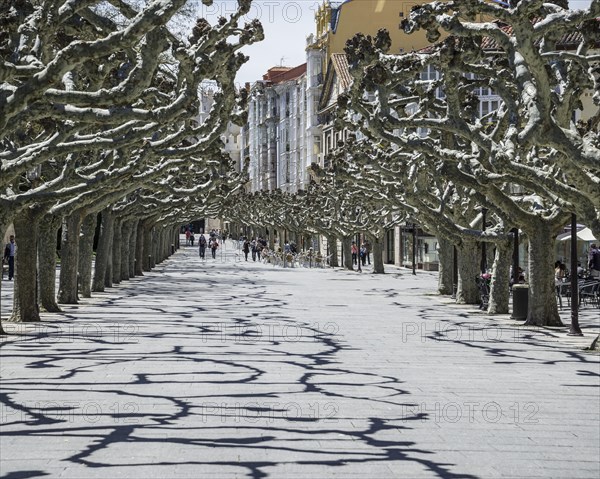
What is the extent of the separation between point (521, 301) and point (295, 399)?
1298 cm

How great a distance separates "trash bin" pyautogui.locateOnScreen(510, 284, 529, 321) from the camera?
24000 millimetres

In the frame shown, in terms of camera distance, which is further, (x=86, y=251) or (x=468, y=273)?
(x=86, y=251)

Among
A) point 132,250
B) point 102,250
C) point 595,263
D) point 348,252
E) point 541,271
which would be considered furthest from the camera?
point 348,252

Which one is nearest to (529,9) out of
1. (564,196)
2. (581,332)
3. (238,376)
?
(564,196)

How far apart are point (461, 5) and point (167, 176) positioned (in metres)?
23.6

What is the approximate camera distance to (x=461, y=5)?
1709 cm

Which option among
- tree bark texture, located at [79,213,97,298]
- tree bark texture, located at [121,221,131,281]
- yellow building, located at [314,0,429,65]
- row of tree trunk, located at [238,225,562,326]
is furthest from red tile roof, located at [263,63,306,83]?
tree bark texture, located at [79,213,97,298]

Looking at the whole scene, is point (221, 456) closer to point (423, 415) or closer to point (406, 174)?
point (423, 415)

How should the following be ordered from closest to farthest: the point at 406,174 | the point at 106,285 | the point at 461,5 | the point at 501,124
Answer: the point at 461,5 < the point at 501,124 < the point at 406,174 < the point at 106,285

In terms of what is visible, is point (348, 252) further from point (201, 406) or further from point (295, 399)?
point (201, 406)

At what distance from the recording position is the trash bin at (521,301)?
945 inches

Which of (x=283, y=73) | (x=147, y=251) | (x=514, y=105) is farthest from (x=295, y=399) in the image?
(x=283, y=73)

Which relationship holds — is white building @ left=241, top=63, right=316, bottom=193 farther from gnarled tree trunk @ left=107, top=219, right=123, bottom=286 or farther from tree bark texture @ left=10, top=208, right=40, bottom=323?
tree bark texture @ left=10, top=208, right=40, bottom=323

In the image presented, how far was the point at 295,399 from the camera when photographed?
39.5 ft
